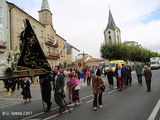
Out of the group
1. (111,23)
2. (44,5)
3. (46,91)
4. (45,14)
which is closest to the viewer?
(46,91)

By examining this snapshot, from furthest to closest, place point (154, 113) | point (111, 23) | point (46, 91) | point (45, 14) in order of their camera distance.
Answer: point (111, 23) < point (45, 14) < point (46, 91) < point (154, 113)

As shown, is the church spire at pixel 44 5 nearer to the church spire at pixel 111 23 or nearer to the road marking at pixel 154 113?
the road marking at pixel 154 113

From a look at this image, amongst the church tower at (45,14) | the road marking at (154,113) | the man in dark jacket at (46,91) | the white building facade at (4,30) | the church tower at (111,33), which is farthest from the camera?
the church tower at (111,33)

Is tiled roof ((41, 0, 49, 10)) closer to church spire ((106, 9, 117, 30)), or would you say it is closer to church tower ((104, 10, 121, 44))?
church tower ((104, 10, 121, 44))

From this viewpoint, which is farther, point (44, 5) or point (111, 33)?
point (111, 33)

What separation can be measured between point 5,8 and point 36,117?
65.7 ft

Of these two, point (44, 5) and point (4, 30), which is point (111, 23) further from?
point (4, 30)

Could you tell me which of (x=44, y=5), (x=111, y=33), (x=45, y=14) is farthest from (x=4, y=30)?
(x=111, y=33)

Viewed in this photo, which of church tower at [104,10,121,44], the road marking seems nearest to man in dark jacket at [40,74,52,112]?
the road marking

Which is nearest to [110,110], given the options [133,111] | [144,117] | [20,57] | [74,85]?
[133,111]

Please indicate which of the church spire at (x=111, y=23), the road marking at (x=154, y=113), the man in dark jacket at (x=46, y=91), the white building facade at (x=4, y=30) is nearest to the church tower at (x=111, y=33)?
the church spire at (x=111, y=23)

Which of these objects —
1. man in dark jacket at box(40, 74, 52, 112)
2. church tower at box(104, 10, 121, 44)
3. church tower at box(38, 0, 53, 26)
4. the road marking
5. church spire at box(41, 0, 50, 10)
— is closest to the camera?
the road marking

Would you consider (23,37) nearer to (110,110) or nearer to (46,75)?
(46,75)

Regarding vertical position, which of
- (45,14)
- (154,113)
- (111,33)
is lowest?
(154,113)
